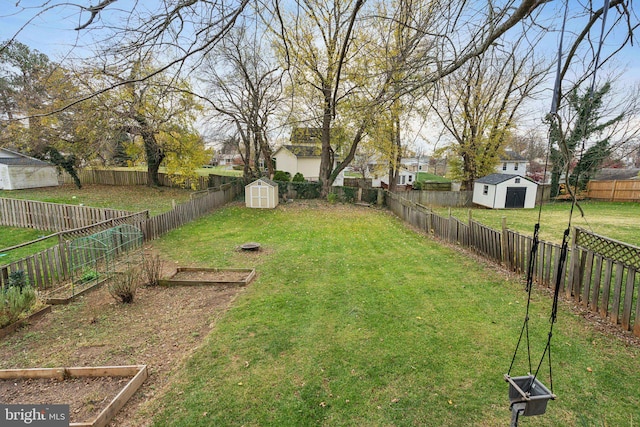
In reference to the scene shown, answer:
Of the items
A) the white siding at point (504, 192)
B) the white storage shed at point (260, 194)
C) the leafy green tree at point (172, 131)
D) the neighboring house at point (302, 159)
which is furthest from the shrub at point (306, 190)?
the white siding at point (504, 192)

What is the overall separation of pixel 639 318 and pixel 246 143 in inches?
762

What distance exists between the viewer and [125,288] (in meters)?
5.70

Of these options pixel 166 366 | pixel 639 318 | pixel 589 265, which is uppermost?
pixel 589 265

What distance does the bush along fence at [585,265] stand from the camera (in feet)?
14.6

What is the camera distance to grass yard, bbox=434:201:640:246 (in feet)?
37.8

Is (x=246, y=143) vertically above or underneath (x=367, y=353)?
above

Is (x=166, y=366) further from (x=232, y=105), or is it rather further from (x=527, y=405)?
(x=232, y=105)

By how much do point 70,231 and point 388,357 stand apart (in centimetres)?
761

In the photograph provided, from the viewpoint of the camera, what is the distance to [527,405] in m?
1.78

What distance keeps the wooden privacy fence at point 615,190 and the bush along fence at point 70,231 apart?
2577cm

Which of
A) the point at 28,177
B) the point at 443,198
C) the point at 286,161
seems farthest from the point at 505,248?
the point at 28,177

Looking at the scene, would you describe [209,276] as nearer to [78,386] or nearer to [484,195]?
[78,386]

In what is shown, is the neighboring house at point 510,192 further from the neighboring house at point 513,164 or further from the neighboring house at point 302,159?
the neighboring house at point 513,164

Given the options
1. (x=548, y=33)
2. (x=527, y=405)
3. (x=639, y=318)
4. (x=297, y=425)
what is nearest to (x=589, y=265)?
(x=639, y=318)
